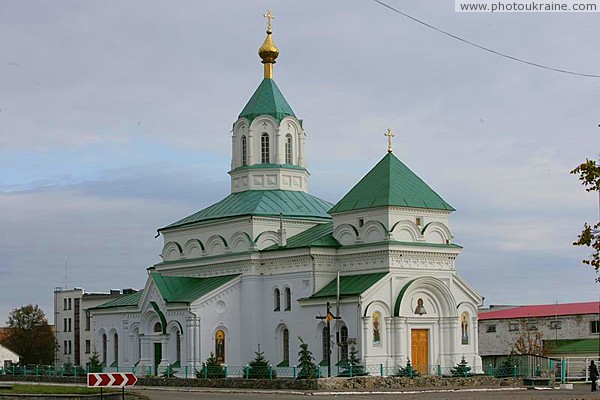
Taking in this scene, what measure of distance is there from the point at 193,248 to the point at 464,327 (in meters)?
15.0

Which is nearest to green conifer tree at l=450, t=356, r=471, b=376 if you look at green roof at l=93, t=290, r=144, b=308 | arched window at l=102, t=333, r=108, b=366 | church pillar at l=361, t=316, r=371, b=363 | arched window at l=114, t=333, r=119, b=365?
church pillar at l=361, t=316, r=371, b=363

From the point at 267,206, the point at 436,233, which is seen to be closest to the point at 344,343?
the point at 436,233

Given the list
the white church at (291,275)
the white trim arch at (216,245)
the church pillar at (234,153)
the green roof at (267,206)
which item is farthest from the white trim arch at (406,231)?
the church pillar at (234,153)

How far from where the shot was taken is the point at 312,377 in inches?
1708

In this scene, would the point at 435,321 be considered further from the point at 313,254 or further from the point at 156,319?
the point at 156,319

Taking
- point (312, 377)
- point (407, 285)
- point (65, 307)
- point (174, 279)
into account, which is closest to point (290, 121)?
point (174, 279)

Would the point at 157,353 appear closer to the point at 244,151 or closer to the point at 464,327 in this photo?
the point at 244,151

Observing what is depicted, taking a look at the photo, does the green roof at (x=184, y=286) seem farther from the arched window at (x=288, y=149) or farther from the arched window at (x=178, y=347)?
the arched window at (x=288, y=149)

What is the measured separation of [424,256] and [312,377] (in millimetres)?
10979

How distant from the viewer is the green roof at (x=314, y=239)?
5381cm

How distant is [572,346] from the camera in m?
63.2

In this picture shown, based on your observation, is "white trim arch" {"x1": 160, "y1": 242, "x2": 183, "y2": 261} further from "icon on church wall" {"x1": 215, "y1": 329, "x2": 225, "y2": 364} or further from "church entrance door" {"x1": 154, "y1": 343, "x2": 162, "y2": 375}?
"icon on church wall" {"x1": 215, "y1": 329, "x2": 225, "y2": 364}

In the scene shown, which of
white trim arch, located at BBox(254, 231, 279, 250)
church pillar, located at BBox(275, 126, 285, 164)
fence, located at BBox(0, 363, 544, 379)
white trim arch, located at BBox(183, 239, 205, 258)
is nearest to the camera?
fence, located at BBox(0, 363, 544, 379)

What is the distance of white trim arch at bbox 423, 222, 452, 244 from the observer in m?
52.8
